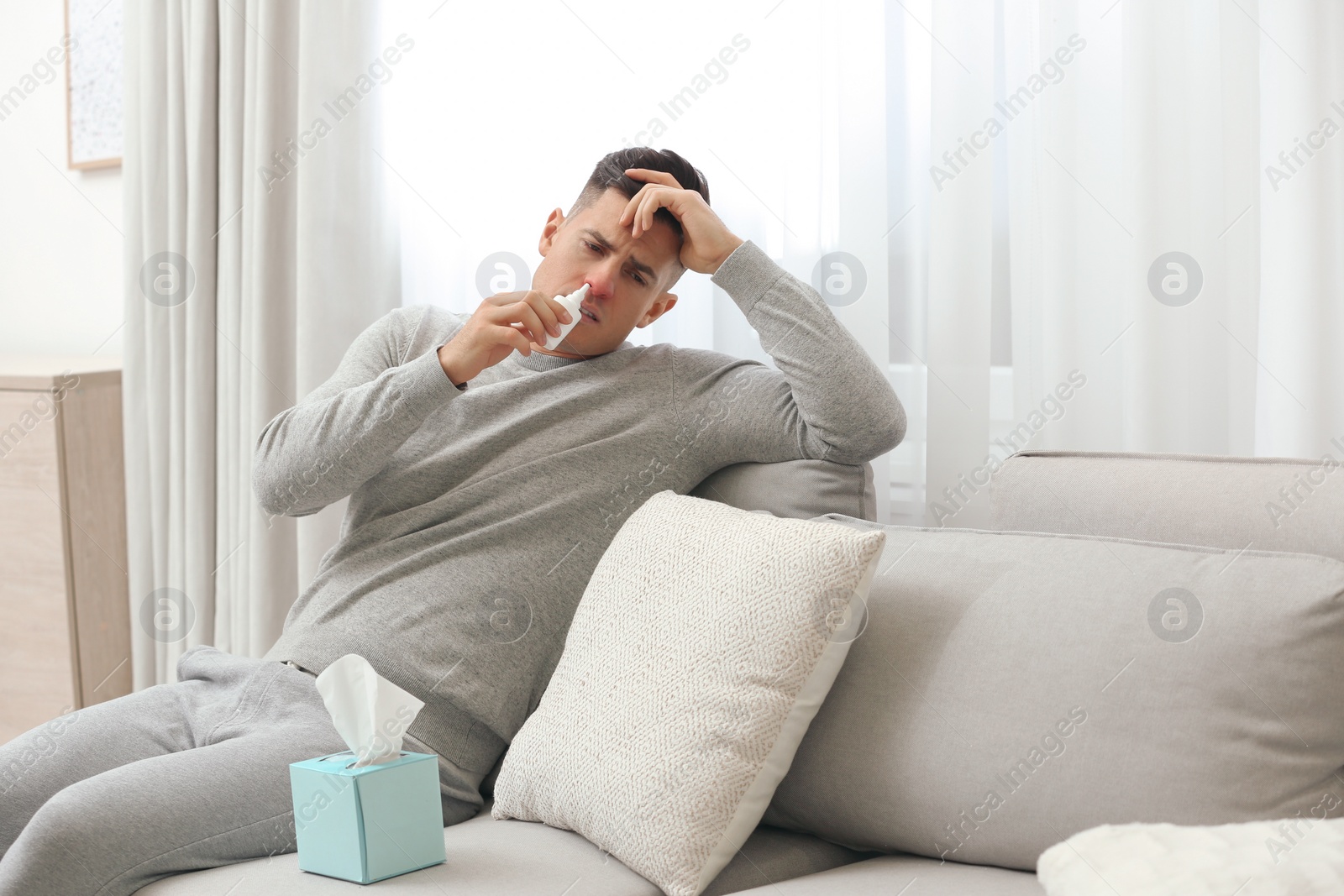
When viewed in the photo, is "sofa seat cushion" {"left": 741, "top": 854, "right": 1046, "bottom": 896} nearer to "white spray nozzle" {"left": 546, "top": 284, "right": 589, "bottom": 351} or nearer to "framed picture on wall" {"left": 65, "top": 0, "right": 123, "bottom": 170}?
"white spray nozzle" {"left": 546, "top": 284, "right": 589, "bottom": 351}

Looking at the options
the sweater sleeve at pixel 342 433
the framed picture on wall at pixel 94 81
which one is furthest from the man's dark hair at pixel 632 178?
the framed picture on wall at pixel 94 81

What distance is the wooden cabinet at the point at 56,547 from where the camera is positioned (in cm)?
232

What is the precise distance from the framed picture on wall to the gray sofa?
7.47 feet

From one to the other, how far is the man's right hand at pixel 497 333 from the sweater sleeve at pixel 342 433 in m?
0.02

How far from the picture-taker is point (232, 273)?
7.54 feet

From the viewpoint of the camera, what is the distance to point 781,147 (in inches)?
67.0

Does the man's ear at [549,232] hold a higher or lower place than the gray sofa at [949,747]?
higher

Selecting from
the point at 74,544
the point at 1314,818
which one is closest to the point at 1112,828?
the point at 1314,818

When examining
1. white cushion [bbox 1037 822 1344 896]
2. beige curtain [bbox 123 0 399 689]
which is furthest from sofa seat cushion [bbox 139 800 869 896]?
beige curtain [bbox 123 0 399 689]

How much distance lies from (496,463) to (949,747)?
69 centimetres

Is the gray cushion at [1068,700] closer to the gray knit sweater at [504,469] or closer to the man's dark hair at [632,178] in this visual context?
the gray knit sweater at [504,469]

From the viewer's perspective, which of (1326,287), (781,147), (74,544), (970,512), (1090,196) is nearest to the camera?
(1326,287)

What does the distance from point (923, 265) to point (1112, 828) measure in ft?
3.11

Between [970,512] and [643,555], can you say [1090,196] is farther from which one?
[643,555]
